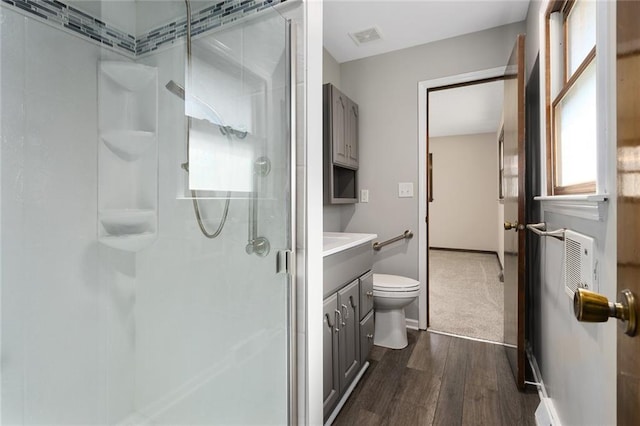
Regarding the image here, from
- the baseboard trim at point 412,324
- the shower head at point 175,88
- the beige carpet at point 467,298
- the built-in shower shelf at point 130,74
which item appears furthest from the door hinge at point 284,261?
the beige carpet at point 467,298

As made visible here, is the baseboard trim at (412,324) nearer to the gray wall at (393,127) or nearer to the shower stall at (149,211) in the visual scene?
the gray wall at (393,127)

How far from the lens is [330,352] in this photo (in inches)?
56.1

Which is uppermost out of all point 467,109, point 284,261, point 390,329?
point 467,109

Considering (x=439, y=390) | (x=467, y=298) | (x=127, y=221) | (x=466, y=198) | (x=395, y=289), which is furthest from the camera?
(x=466, y=198)

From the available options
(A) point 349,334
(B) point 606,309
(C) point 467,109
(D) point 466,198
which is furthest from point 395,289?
(D) point 466,198

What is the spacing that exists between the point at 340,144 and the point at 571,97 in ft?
4.52

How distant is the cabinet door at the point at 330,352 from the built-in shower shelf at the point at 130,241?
2.94ft

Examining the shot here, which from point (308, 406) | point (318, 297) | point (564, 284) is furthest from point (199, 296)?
point (564, 284)

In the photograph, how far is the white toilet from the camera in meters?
2.10

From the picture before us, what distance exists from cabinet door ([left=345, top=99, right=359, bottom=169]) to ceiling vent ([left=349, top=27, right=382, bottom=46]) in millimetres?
464

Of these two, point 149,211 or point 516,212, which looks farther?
point 516,212

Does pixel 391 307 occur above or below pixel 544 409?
above

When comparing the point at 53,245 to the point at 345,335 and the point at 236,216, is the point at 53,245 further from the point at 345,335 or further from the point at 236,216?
the point at 345,335

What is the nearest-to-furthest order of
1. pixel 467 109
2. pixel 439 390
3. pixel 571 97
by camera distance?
pixel 571 97
pixel 439 390
pixel 467 109
